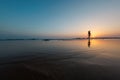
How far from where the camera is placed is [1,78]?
23.2ft

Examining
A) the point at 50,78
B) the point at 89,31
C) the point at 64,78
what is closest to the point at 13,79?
the point at 50,78

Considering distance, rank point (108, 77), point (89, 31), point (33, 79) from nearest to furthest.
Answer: point (33, 79) → point (108, 77) → point (89, 31)

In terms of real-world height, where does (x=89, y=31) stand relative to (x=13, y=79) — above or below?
above

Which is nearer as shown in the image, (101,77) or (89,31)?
(101,77)

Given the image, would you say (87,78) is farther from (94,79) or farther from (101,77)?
(101,77)

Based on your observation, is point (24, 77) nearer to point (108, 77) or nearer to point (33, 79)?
point (33, 79)

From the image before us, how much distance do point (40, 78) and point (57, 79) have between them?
111 cm

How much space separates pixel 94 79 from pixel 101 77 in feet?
2.24

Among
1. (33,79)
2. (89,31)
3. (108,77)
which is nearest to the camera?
(33,79)

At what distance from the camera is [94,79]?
6.91m

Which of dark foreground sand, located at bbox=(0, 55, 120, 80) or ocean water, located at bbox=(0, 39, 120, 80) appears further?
ocean water, located at bbox=(0, 39, 120, 80)

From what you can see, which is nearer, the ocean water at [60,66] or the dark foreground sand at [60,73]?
the dark foreground sand at [60,73]

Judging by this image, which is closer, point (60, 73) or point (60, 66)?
point (60, 73)

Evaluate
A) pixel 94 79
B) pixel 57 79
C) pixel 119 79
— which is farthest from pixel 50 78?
pixel 119 79
